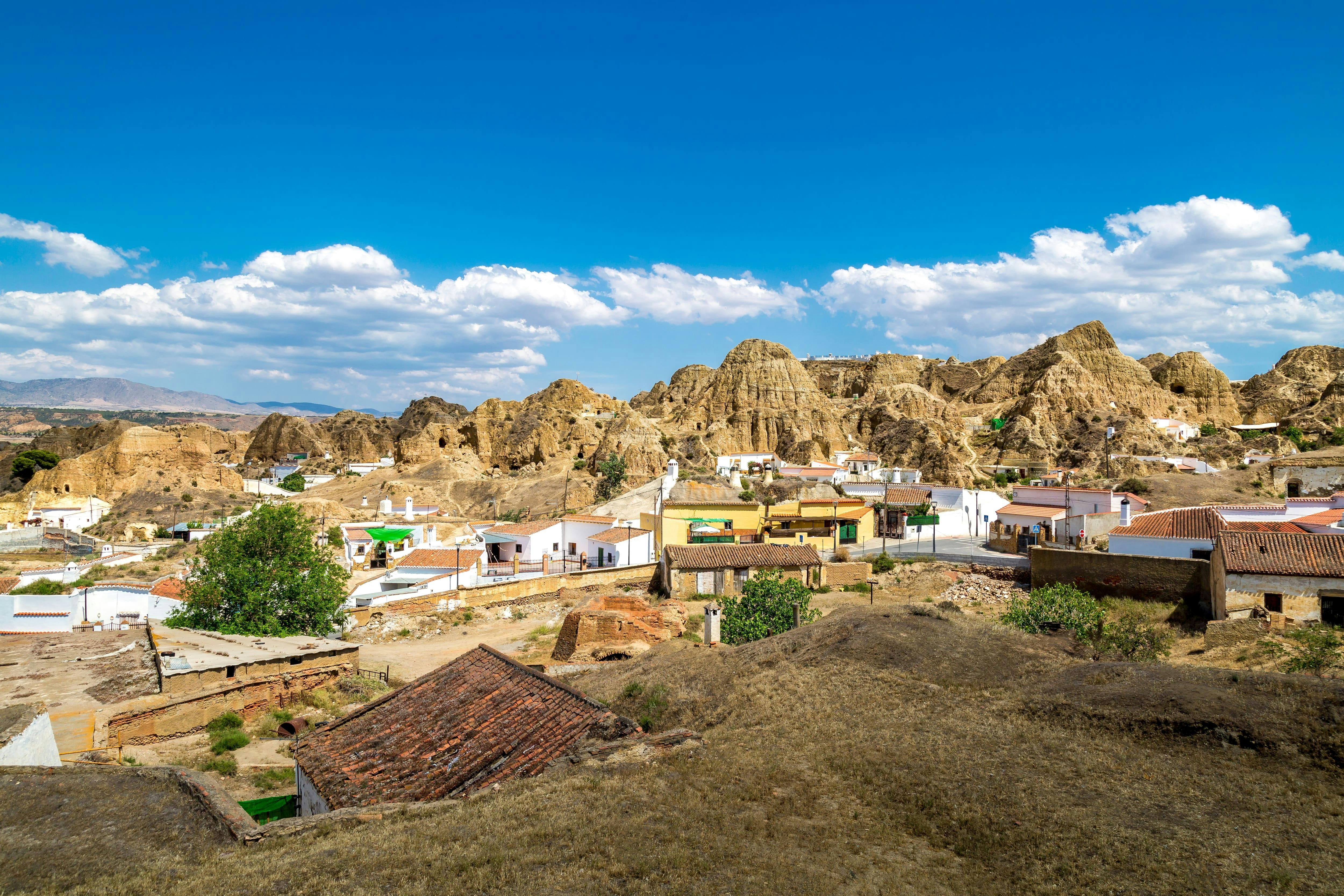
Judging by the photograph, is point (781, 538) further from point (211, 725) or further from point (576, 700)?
point (576, 700)

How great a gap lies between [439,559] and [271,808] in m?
23.7

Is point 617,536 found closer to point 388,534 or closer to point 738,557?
point 738,557

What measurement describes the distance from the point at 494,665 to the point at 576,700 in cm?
244

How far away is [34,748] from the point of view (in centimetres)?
999

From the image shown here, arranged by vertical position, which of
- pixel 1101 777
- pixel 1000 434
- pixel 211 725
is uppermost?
pixel 1000 434

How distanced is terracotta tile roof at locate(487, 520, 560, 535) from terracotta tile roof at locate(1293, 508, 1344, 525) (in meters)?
32.7

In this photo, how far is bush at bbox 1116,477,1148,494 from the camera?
1660 inches

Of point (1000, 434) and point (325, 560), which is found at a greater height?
point (1000, 434)

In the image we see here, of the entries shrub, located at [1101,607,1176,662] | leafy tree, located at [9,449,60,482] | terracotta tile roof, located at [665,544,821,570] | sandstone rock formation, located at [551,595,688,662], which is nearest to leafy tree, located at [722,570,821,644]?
sandstone rock formation, located at [551,595,688,662]

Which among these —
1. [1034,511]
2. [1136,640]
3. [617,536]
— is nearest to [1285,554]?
[1136,640]

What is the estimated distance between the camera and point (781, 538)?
38375 millimetres

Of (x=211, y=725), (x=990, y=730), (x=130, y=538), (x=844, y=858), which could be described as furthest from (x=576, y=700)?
(x=130, y=538)

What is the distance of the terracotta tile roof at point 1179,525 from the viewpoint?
24.6 m

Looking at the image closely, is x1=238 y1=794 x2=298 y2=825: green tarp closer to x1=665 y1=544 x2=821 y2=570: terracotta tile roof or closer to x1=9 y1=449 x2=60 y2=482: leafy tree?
x1=665 y1=544 x2=821 y2=570: terracotta tile roof
